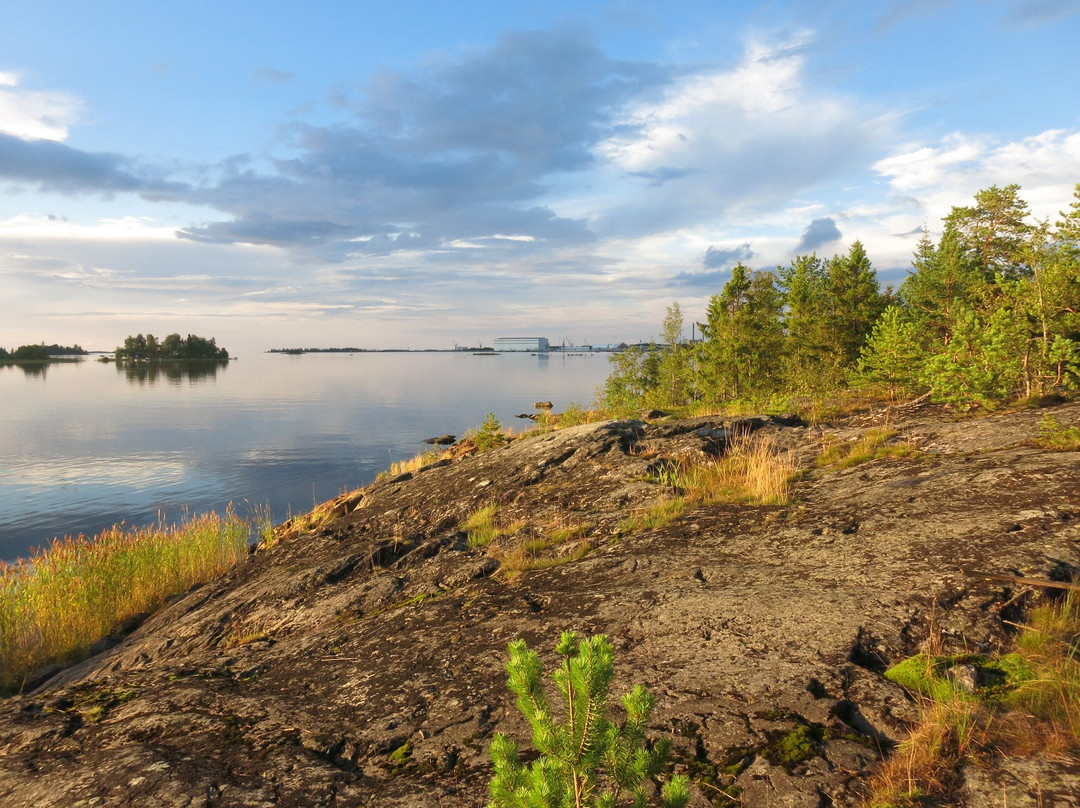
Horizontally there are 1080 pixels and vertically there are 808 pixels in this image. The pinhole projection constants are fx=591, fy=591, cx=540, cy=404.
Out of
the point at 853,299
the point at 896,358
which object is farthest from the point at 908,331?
the point at 853,299

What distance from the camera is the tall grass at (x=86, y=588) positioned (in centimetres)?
1067

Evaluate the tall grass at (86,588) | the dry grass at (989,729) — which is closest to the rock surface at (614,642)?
the dry grass at (989,729)

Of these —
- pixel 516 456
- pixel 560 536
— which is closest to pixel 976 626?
pixel 560 536

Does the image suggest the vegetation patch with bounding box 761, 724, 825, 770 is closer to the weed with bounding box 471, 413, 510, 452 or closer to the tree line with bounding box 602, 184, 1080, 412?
the tree line with bounding box 602, 184, 1080, 412

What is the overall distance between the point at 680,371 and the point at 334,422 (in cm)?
3012

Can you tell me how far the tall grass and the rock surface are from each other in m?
2.34

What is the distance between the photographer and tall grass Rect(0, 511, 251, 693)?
10672 millimetres

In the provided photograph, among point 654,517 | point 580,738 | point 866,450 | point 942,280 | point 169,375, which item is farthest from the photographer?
point 169,375

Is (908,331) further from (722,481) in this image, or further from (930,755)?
(930,755)

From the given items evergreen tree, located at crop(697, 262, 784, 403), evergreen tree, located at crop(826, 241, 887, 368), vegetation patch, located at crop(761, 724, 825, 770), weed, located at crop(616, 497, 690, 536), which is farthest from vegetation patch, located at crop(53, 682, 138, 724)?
evergreen tree, located at crop(826, 241, 887, 368)

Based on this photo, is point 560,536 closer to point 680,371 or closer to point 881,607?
point 881,607

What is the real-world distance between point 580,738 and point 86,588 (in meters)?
13.9

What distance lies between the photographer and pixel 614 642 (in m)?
4.66

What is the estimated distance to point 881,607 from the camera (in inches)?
180
